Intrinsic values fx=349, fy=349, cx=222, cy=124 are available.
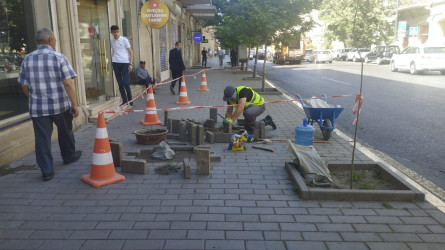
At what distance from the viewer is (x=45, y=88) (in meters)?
4.41

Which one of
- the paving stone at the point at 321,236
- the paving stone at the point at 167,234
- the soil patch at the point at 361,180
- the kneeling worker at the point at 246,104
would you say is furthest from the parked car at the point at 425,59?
the paving stone at the point at 167,234

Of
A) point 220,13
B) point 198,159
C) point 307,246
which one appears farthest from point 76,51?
point 220,13

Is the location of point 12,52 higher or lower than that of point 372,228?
higher

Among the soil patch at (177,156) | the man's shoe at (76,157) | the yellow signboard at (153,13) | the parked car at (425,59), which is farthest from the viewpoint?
the parked car at (425,59)

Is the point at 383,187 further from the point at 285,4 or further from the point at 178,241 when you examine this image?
the point at 285,4

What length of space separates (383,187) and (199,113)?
218 inches

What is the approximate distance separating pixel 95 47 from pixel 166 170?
6.44 m

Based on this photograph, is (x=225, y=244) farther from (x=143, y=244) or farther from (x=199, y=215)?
(x=143, y=244)

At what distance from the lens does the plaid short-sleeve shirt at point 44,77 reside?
14.2 ft

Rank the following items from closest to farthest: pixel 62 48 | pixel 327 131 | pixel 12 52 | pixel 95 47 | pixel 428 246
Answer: pixel 428 246
pixel 12 52
pixel 327 131
pixel 62 48
pixel 95 47

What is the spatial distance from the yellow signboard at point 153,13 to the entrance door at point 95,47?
7.07ft

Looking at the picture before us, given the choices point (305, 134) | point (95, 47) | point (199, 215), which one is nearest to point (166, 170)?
point (199, 215)

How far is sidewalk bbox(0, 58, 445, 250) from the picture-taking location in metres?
3.05

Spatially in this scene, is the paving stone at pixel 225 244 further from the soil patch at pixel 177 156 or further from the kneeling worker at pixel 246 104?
the kneeling worker at pixel 246 104
